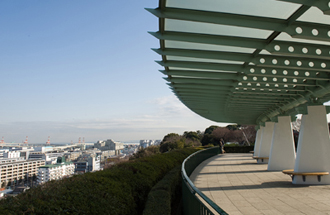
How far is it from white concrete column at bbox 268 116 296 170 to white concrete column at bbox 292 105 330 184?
11.2 feet

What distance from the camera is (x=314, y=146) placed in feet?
30.7

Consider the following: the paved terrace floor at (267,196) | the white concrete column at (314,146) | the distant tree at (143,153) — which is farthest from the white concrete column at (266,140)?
the distant tree at (143,153)

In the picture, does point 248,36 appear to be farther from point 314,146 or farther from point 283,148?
point 283,148

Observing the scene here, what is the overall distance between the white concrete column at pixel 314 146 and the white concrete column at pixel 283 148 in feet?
11.2

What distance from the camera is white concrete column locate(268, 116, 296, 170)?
1280cm

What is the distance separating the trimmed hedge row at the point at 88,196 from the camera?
3.09 metres

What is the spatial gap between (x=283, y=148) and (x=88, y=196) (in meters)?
11.5

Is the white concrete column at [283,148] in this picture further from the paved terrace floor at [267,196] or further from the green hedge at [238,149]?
the green hedge at [238,149]

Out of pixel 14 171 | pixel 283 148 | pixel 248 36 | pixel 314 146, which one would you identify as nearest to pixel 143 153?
pixel 283 148

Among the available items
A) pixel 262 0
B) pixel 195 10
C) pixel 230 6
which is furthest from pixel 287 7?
pixel 195 10

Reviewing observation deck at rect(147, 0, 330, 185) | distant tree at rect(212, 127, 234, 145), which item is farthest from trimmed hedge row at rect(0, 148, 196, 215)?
distant tree at rect(212, 127, 234, 145)

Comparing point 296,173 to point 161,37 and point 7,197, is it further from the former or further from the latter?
point 7,197

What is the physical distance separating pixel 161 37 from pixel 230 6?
1831 millimetres

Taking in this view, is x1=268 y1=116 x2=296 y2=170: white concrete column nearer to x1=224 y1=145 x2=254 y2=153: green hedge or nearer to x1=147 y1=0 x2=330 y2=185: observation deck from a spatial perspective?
x1=147 y1=0 x2=330 y2=185: observation deck
